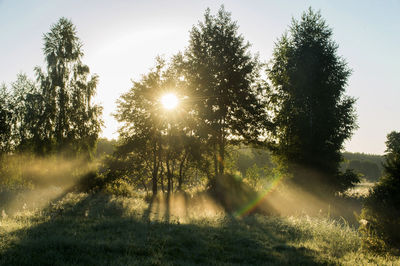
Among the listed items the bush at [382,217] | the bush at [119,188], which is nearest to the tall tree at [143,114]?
the bush at [119,188]

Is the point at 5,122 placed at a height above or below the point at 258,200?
above

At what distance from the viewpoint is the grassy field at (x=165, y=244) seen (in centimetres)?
757

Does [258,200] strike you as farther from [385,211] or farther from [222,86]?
[385,211]

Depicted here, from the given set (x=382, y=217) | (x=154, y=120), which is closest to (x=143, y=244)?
(x=382, y=217)

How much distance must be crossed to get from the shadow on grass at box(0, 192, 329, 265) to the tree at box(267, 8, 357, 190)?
38.1 ft

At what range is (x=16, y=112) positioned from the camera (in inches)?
1171

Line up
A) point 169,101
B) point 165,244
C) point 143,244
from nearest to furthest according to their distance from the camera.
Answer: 1. point 143,244
2. point 165,244
3. point 169,101

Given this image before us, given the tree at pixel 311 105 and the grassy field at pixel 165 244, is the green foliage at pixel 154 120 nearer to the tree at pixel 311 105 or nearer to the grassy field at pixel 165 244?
the tree at pixel 311 105

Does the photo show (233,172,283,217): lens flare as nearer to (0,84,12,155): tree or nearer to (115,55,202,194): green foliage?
(115,55,202,194): green foliage

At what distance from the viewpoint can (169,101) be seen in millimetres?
27266

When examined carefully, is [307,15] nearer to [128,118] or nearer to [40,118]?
[128,118]

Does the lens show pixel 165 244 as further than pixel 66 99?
No

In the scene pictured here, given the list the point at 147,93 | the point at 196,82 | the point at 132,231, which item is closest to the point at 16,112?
the point at 147,93

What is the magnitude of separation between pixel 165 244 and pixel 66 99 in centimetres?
2207
